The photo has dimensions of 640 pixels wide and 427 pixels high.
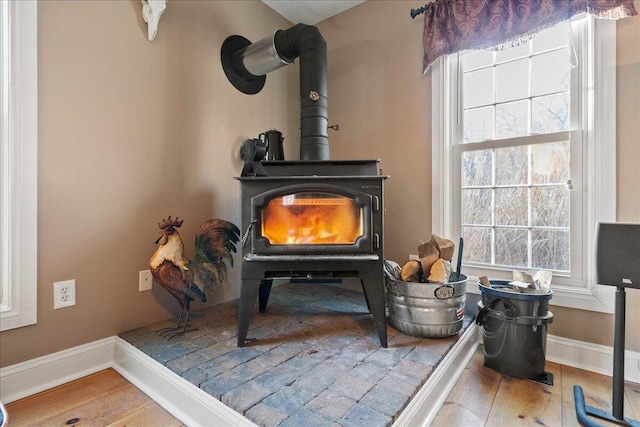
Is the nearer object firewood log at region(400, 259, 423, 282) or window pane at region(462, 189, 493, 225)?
firewood log at region(400, 259, 423, 282)

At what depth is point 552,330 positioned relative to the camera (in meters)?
1.85

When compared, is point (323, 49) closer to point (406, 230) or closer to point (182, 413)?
point (406, 230)

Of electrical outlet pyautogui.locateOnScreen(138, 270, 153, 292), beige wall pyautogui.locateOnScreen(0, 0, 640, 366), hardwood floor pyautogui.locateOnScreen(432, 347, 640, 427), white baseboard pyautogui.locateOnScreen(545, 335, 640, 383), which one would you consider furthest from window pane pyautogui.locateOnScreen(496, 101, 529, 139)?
electrical outlet pyautogui.locateOnScreen(138, 270, 153, 292)

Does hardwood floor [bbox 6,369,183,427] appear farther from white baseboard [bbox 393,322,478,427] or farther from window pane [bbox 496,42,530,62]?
window pane [bbox 496,42,530,62]

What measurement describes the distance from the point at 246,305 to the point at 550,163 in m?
1.94

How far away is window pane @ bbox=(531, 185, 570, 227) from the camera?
1.83 meters

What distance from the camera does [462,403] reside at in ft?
4.61

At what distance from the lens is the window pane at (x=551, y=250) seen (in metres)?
1.83

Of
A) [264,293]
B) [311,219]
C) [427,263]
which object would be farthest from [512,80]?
[264,293]

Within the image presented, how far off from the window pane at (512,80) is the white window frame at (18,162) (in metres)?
2.59

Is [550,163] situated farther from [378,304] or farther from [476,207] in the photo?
[378,304]

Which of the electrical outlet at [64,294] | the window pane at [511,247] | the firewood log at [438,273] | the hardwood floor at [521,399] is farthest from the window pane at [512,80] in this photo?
the electrical outlet at [64,294]

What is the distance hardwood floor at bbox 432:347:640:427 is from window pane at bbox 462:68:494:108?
1.69 meters

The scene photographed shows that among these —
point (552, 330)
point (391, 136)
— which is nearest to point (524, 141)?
point (391, 136)
